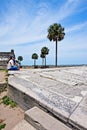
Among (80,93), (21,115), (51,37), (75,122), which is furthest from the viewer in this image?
(51,37)

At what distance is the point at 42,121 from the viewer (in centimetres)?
336

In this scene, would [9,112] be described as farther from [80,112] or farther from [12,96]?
[80,112]

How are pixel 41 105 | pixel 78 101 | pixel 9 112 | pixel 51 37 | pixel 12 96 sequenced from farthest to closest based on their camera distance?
pixel 51 37, pixel 12 96, pixel 9 112, pixel 41 105, pixel 78 101

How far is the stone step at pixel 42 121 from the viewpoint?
10.2 feet

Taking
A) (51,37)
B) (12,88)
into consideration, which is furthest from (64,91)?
(51,37)

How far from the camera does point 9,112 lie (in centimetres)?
478

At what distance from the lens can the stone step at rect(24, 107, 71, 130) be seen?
312 centimetres

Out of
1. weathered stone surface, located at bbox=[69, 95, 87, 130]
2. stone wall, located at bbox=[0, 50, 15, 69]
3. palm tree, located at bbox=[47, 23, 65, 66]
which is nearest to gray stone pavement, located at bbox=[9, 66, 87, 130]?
weathered stone surface, located at bbox=[69, 95, 87, 130]

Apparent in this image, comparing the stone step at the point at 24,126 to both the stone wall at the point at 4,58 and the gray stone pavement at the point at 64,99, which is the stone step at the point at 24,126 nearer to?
the gray stone pavement at the point at 64,99

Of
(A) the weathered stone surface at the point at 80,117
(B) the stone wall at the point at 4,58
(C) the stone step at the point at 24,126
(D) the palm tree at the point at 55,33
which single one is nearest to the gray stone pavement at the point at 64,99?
(A) the weathered stone surface at the point at 80,117

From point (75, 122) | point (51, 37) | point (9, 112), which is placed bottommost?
point (9, 112)

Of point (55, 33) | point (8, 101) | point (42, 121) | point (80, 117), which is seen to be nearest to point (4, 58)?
point (8, 101)

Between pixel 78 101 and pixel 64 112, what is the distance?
1.52 feet

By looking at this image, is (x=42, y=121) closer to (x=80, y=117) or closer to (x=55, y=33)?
(x=80, y=117)
